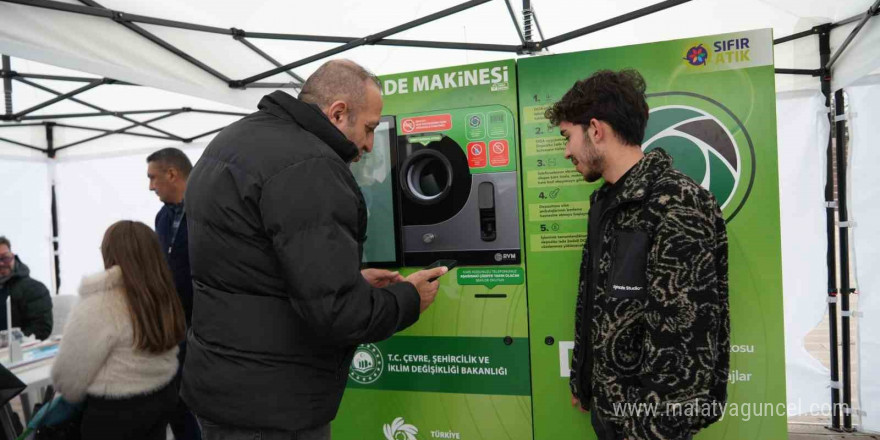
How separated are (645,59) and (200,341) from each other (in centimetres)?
196

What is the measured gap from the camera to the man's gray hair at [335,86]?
5.11 ft

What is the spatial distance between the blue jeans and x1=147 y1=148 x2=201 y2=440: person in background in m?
1.85

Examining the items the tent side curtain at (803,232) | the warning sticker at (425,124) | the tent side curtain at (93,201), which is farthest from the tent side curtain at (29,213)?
the tent side curtain at (803,232)

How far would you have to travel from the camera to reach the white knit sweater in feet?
7.86

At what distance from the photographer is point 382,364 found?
2.64 meters

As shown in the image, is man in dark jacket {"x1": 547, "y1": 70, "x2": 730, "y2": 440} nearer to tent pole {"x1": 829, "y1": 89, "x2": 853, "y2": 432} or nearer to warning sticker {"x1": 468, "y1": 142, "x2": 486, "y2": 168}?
warning sticker {"x1": 468, "y1": 142, "x2": 486, "y2": 168}

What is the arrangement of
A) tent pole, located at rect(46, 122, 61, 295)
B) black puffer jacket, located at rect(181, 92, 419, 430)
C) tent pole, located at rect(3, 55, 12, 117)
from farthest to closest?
tent pole, located at rect(46, 122, 61, 295), tent pole, located at rect(3, 55, 12, 117), black puffer jacket, located at rect(181, 92, 419, 430)

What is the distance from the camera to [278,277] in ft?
4.58

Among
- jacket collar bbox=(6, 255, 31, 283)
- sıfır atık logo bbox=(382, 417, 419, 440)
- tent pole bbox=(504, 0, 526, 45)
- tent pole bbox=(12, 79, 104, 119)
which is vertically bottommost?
sıfır atık logo bbox=(382, 417, 419, 440)

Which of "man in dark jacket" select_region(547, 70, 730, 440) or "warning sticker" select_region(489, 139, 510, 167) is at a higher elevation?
"warning sticker" select_region(489, 139, 510, 167)

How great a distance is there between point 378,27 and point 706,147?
252 centimetres

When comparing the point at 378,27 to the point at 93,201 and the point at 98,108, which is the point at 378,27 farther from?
the point at 93,201

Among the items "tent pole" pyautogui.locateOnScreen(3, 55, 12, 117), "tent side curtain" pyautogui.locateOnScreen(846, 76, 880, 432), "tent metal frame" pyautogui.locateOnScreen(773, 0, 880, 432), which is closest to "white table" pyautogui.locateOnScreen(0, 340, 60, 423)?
"tent pole" pyautogui.locateOnScreen(3, 55, 12, 117)

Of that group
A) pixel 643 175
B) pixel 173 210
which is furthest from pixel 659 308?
pixel 173 210
